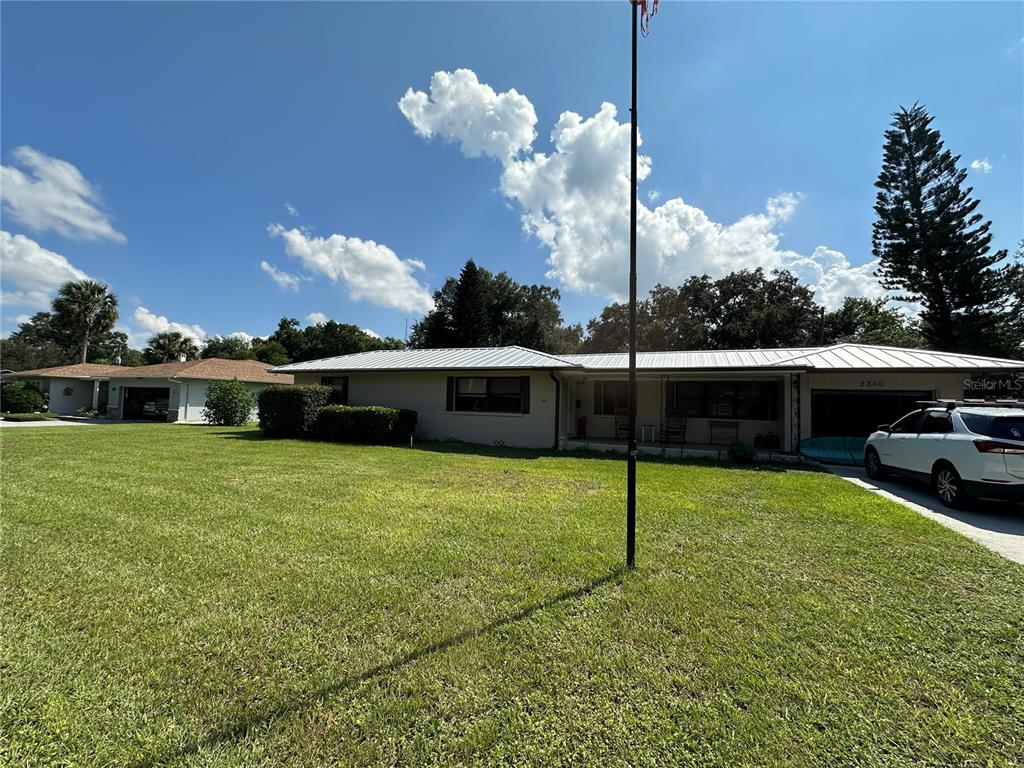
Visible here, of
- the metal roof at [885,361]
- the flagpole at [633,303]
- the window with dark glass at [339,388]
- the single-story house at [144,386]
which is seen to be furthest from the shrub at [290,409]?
the metal roof at [885,361]

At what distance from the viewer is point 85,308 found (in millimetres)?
30516

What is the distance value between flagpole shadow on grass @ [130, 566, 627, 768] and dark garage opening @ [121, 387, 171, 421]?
28456mm

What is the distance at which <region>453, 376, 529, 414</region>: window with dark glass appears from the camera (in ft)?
42.4

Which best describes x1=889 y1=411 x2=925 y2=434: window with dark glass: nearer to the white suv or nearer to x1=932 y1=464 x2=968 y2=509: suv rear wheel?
the white suv

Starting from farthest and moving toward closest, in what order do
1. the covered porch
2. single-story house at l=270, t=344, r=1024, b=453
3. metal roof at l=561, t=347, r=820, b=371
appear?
the covered porch, metal roof at l=561, t=347, r=820, b=371, single-story house at l=270, t=344, r=1024, b=453

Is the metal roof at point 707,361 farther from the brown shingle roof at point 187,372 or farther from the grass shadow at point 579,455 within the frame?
the brown shingle roof at point 187,372

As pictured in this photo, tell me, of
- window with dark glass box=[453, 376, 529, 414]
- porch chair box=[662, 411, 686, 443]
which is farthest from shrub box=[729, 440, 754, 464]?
window with dark glass box=[453, 376, 529, 414]

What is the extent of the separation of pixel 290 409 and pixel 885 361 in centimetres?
1791

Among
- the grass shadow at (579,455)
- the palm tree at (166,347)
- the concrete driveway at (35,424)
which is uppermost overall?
the palm tree at (166,347)

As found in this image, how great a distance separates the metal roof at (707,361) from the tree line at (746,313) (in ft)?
37.2

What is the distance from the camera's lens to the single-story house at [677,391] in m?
11.2

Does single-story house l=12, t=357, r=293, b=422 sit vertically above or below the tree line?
below

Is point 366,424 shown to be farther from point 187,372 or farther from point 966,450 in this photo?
point 187,372

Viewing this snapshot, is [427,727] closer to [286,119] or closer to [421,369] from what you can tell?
[421,369]
